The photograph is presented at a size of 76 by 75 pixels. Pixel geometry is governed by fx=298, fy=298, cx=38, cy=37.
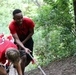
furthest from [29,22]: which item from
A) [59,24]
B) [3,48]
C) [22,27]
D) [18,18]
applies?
[59,24]

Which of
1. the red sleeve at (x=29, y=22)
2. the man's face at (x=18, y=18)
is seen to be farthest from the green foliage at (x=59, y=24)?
the man's face at (x=18, y=18)

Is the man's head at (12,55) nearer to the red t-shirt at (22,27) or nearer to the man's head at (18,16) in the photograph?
the man's head at (18,16)

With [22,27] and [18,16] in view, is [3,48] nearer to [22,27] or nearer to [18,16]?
[18,16]

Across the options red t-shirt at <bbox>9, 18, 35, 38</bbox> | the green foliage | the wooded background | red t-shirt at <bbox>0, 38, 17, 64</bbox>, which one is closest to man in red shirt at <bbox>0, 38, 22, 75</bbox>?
red t-shirt at <bbox>0, 38, 17, 64</bbox>

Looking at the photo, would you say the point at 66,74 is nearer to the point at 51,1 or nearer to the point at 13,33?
the point at 13,33

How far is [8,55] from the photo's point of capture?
4.21 meters

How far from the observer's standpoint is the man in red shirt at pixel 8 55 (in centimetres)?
419

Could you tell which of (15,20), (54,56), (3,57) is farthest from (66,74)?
(54,56)

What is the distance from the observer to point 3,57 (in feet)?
15.4

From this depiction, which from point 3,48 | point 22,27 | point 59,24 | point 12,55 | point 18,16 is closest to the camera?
point 12,55

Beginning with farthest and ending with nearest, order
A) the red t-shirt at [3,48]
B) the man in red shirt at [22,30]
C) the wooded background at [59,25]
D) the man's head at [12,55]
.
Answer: the wooded background at [59,25] < the man in red shirt at [22,30] < the red t-shirt at [3,48] < the man's head at [12,55]

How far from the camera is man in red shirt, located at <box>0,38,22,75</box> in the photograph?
4188 millimetres

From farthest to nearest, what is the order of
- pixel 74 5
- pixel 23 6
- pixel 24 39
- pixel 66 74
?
pixel 23 6, pixel 74 5, pixel 66 74, pixel 24 39

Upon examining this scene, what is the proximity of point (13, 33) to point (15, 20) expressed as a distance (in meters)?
0.39
